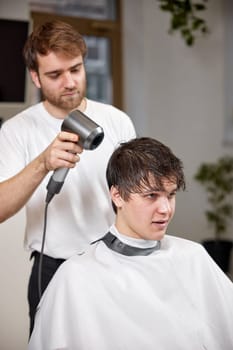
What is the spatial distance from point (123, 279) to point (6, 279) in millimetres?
793

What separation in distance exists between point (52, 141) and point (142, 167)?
A: 31cm

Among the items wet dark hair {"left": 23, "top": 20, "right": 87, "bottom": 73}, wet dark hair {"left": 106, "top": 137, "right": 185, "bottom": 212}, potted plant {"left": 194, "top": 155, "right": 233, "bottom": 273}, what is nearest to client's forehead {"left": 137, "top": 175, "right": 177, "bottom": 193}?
wet dark hair {"left": 106, "top": 137, "right": 185, "bottom": 212}

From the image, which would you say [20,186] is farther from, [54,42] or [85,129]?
[54,42]

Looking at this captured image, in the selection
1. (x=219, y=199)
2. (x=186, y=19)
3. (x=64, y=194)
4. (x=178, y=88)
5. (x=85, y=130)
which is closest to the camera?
(x=85, y=130)

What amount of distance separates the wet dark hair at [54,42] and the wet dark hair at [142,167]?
1.11ft

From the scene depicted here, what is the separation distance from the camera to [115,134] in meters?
1.67

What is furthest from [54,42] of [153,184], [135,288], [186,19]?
[186,19]

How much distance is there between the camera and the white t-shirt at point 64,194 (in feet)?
5.25

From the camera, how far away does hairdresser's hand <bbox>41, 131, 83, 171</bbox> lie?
1.30m

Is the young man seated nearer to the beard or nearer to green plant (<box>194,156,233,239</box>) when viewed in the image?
the beard

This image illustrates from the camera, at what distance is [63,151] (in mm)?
1309

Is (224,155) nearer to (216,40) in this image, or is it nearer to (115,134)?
(216,40)

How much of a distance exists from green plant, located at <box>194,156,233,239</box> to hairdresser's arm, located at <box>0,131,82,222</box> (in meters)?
2.72

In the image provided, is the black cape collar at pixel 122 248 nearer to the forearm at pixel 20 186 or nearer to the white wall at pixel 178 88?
the forearm at pixel 20 186
